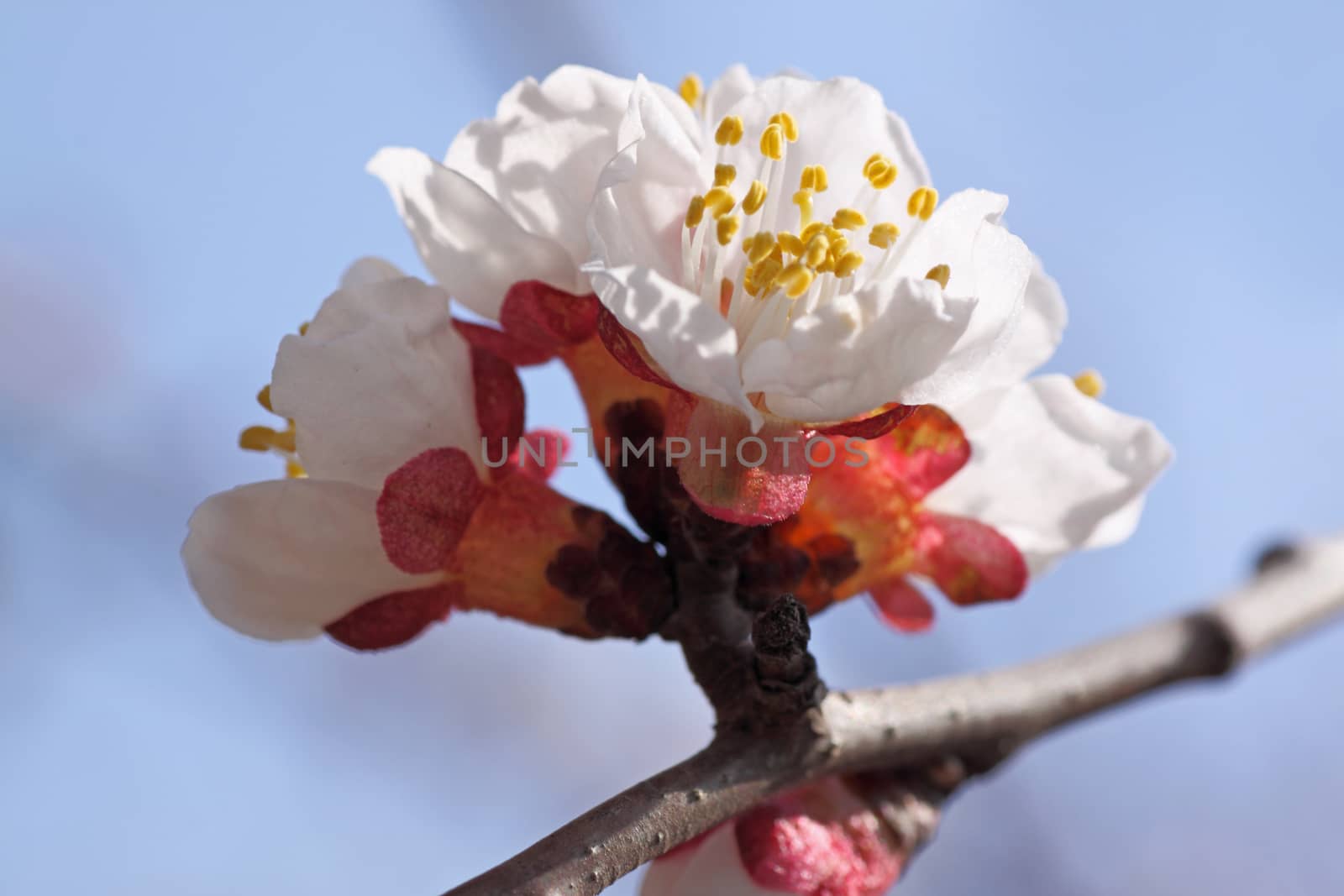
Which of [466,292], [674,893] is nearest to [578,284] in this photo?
[466,292]

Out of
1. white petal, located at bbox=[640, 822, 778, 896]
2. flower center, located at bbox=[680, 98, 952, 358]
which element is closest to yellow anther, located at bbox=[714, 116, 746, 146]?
flower center, located at bbox=[680, 98, 952, 358]

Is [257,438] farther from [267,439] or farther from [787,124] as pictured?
[787,124]

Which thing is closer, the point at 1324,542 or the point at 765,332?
the point at 765,332

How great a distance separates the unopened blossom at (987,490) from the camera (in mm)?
792

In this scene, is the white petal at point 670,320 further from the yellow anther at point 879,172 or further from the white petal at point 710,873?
the white petal at point 710,873

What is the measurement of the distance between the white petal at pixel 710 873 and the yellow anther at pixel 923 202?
0.39 meters

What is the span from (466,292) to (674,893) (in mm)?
391

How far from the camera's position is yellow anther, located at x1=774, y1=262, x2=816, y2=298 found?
656 millimetres

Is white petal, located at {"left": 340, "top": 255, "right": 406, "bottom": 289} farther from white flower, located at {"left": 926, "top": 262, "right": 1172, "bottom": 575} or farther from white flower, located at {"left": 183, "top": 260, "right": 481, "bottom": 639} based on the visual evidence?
white flower, located at {"left": 926, "top": 262, "right": 1172, "bottom": 575}

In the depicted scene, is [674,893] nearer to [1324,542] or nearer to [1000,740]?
[1000,740]

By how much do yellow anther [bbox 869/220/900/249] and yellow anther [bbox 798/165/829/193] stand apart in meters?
0.04

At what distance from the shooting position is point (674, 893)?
81 cm

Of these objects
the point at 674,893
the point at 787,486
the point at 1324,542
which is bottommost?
the point at 674,893

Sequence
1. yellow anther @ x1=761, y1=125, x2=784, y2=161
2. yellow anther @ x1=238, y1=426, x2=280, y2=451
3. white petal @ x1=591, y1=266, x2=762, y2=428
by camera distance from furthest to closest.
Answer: yellow anther @ x1=238, y1=426, x2=280, y2=451
yellow anther @ x1=761, y1=125, x2=784, y2=161
white petal @ x1=591, y1=266, x2=762, y2=428
